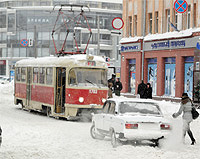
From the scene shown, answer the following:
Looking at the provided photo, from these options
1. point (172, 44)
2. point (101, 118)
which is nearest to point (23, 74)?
point (172, 44)

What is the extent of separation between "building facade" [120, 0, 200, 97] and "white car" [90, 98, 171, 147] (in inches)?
886

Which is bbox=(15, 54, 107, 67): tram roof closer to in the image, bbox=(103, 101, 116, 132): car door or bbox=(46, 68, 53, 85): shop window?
bbox=(46, 68, 53, 85): shop window

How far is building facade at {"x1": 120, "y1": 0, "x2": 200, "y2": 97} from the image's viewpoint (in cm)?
3762

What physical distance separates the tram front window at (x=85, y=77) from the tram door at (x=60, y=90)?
63cm

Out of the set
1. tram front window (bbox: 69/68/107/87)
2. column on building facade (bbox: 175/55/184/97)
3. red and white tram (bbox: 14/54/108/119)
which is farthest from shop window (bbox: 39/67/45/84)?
column on building facade (bbox: 175/55/184/97)

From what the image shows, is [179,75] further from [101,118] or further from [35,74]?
[101,118]

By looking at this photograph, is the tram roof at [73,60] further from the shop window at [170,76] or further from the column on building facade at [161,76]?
the column on building facade at [161,76]

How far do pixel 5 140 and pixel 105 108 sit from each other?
2967mm

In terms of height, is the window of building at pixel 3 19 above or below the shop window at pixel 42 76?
above

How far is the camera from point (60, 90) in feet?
78.0

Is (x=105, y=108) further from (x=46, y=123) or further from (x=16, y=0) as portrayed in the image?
(x=16, y=0)

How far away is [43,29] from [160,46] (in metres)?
56.7

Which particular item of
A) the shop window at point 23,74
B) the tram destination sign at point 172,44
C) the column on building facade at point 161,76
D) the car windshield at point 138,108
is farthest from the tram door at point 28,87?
the column on building facade at point 161,76

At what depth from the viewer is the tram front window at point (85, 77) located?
22.9 metres
